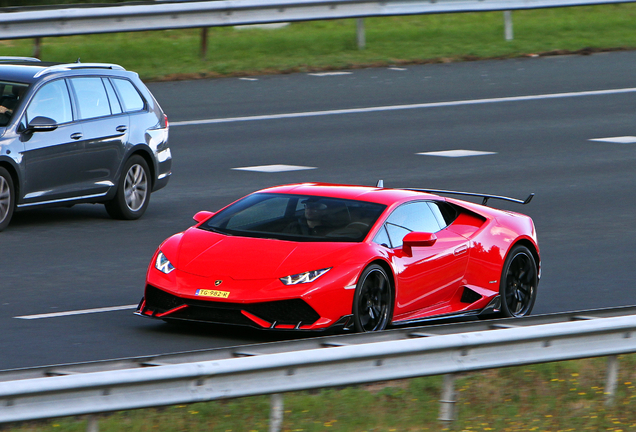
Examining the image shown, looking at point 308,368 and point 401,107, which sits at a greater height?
point 401,107

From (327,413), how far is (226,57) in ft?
62.4

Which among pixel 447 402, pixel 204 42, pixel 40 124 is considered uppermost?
pixel 204 42

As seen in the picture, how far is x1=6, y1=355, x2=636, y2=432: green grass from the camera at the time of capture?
24.9 feet

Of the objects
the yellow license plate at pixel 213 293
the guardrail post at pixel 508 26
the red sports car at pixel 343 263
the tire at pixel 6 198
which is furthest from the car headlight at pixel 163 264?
the guardrail post at pixel 508 26

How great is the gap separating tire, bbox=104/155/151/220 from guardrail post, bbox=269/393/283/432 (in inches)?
345

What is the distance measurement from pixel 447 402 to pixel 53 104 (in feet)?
27.7

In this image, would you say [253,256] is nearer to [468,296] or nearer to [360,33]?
[468,296]

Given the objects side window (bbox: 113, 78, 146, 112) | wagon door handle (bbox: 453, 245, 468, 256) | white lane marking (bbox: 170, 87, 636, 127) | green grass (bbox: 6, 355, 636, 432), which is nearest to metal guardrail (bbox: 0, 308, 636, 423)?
green grass (bbox: 6, 355, 636, 432)

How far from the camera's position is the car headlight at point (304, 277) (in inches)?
400

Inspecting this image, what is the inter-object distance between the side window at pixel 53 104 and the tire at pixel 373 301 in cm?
565

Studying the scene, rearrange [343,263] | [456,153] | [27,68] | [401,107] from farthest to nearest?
[401,107] → [456,153] → [27,68] → [343,263]

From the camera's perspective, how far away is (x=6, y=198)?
1445 centimetres

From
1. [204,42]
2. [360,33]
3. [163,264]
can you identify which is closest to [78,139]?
[163,264]

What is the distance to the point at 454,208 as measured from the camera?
471 inches
